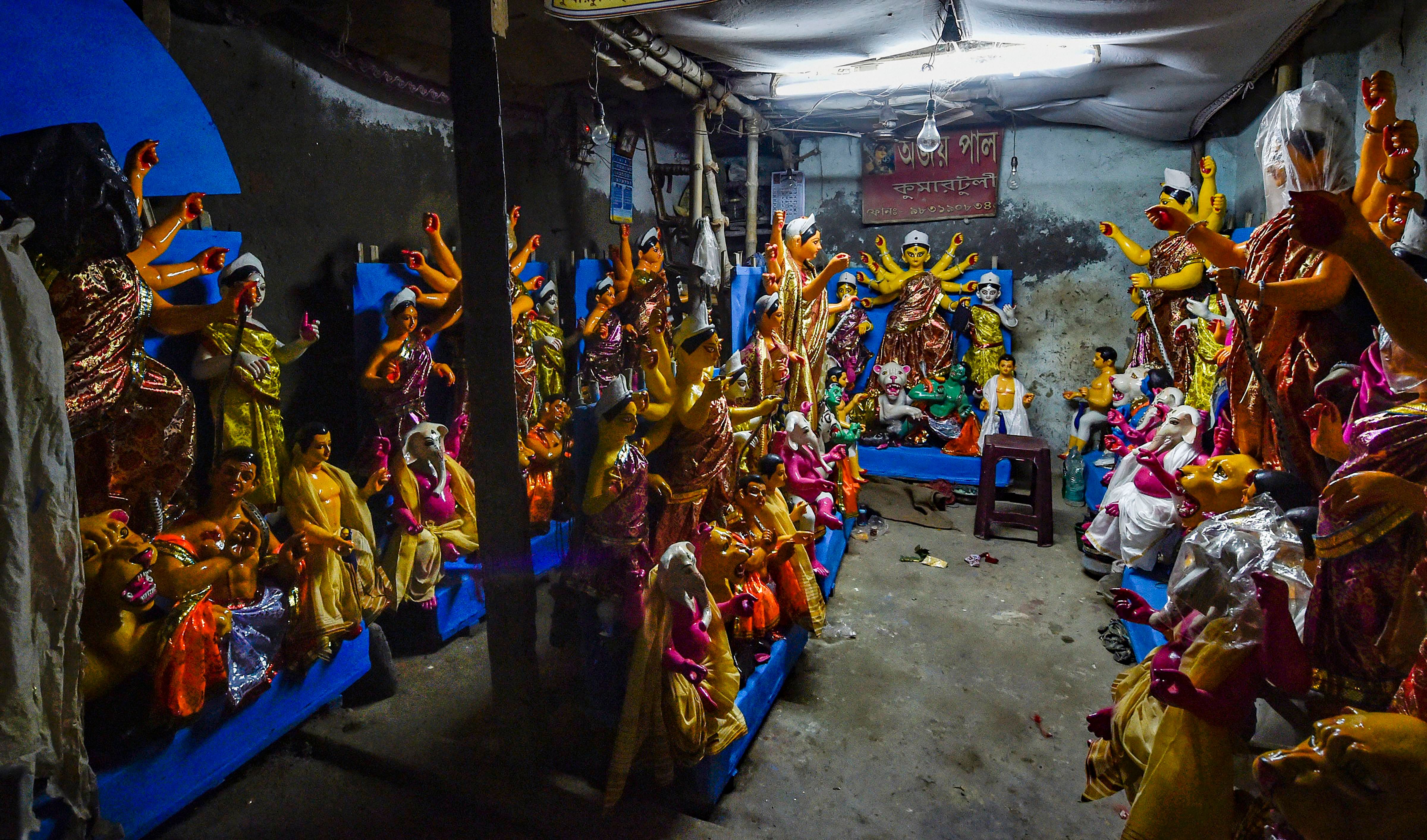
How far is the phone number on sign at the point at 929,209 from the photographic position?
854cm

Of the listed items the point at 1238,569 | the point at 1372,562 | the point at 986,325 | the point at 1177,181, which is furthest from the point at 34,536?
the point at 986,325

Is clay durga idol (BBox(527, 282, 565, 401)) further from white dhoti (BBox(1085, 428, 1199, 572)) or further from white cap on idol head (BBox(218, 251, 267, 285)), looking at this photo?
white dhoti (BBox(1085, 428, 1199, 572))

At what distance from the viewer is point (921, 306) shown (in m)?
8.26

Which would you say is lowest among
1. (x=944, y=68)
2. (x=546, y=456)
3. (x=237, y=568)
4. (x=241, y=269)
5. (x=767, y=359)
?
(x=237, y=568)

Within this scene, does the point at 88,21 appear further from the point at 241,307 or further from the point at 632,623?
the point at 632,623

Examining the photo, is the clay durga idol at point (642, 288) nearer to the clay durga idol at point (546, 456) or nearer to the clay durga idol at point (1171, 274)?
the clay durga idol at point (546, 456)

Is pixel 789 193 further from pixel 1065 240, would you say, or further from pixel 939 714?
pixel 939 714

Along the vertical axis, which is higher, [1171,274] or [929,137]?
[929,137]

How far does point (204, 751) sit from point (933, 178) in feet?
27.9

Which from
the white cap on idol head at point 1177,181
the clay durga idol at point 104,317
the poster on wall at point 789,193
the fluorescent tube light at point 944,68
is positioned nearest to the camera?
the clay durga idol at point 104,317

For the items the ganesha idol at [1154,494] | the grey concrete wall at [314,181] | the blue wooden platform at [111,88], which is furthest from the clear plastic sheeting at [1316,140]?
the blue wooden platform at [111,88]

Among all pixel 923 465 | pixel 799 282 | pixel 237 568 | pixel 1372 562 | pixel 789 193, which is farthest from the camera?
pixel 789 193

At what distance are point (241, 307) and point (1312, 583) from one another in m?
3.92

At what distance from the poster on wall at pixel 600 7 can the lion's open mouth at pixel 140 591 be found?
2.57m
